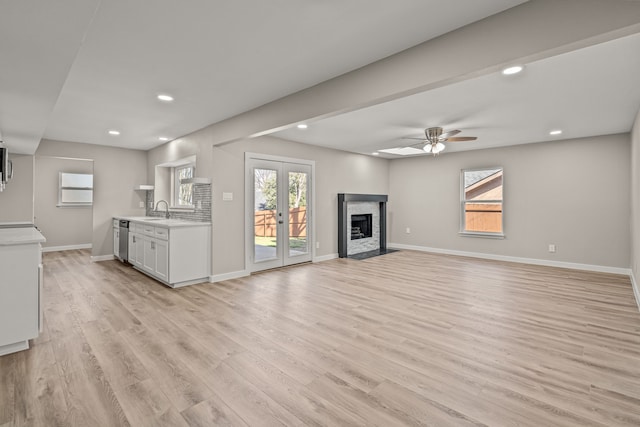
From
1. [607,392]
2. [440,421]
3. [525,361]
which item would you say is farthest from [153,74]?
[607,392]

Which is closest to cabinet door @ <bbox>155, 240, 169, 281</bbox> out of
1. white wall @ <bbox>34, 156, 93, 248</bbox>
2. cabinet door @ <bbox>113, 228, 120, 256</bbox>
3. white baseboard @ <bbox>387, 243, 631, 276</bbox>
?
cabinet door @ <bbox>113, 228, 120, 256</bbox>

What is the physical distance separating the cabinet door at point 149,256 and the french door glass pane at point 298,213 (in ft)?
7.56

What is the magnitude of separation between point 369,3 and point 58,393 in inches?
122

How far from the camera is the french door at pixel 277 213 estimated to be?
5.33 meters

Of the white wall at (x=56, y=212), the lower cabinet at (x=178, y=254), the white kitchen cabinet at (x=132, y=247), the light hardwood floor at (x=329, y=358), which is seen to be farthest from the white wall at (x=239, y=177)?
the white wall at (x=56, y=212)

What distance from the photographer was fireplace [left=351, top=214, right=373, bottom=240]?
295 inches

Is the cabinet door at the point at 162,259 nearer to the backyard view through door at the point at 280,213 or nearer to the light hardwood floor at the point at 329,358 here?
the light hardwood floor at the point at 329,358

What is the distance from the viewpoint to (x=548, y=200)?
604 centimetres

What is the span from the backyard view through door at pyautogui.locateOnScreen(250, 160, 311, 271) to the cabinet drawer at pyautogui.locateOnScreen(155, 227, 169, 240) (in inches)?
53.0

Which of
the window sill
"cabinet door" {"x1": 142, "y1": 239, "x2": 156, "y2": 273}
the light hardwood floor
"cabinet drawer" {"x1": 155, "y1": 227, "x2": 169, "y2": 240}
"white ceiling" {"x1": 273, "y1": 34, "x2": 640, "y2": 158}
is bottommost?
the light hardwood floor

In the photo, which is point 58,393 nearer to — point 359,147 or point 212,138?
point 212,138

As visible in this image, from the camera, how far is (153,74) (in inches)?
115

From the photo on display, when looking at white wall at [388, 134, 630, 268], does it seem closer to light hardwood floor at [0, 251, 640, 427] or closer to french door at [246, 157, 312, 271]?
light hardwood floor at [0, 251, 640, 427]

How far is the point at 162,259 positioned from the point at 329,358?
3232mm
